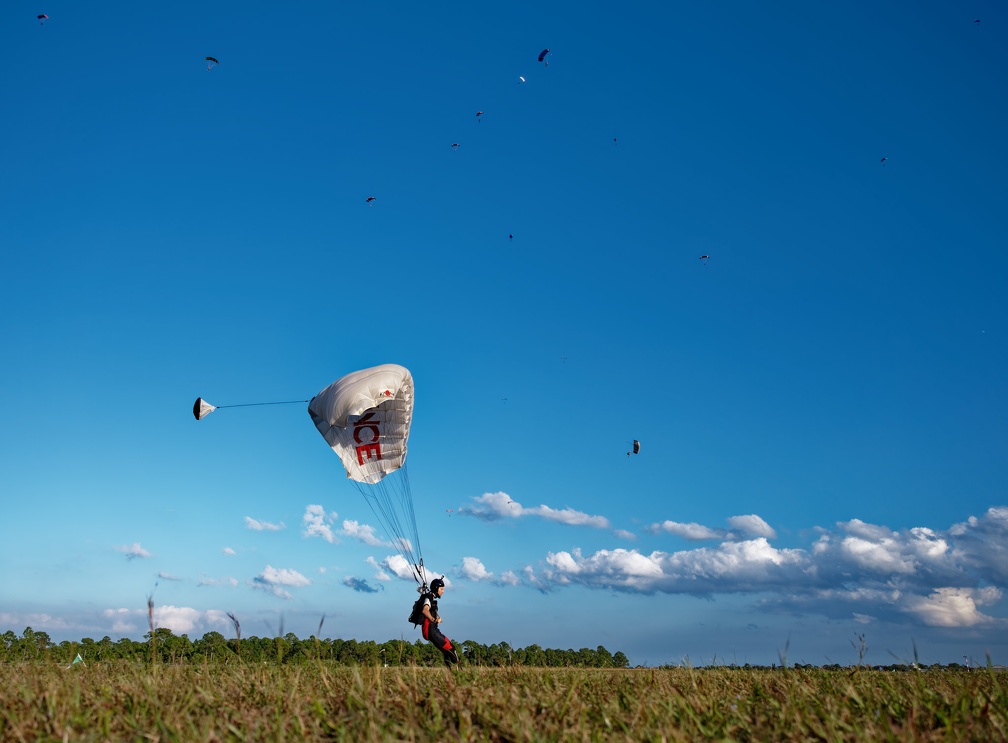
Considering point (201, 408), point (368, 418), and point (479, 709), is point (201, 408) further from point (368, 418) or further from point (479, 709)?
point (479, 709)

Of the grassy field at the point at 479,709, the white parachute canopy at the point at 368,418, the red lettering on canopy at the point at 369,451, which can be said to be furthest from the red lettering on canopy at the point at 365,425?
the grassy field at the point at 479,709

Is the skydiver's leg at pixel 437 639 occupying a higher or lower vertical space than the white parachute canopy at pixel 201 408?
lower

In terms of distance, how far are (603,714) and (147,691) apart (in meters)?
4.04

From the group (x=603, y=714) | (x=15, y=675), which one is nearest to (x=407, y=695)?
(x=603, y=714)

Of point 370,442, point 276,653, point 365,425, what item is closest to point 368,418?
point 365,425

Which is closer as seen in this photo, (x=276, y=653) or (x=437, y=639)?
(x=276, y=653)

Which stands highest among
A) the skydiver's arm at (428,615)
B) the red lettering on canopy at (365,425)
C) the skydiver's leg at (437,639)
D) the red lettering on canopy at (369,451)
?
the red lettering on canopy at (365,425)

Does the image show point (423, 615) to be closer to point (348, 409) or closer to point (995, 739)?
point (348, 409)

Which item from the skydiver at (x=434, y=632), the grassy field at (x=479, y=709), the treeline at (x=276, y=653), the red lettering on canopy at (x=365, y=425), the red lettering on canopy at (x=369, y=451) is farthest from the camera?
the red lettering on canopy at (x=369, y=451)

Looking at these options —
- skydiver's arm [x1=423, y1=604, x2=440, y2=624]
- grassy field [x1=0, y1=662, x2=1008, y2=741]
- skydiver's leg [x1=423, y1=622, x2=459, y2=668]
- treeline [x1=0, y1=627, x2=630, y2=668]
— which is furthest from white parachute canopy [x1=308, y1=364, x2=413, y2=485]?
grassy field [x1=0, y1=662, x2=1008, y2=741]

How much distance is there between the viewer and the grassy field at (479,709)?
17.5 feet

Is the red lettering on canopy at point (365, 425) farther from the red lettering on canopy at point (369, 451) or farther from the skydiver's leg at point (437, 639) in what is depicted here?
the skydiver's leg at point (437, 639)

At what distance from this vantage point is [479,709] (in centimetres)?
586

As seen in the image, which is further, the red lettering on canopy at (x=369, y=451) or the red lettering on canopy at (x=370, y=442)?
the red lettering on canopy at (x=369, y=451)
